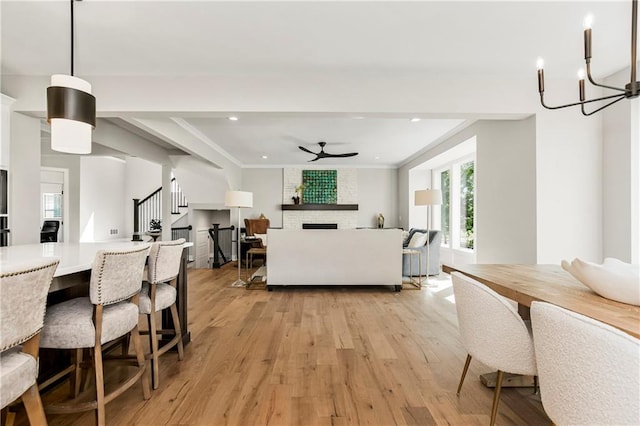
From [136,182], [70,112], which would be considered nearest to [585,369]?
[70,112]

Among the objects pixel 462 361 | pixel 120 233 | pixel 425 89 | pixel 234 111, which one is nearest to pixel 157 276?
pixel 234 111

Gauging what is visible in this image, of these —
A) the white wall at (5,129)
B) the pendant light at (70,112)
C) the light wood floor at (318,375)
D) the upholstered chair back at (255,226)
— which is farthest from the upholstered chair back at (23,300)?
the upholstered chair back at (255,226)

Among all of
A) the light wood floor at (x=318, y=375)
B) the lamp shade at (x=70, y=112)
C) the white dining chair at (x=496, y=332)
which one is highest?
the lamp shade at (x=70, y=112)

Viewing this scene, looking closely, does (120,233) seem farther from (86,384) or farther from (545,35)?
(545,35)

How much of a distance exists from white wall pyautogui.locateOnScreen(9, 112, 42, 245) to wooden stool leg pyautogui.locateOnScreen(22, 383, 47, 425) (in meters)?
2.66

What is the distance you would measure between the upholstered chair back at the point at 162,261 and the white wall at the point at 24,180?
2153 mm

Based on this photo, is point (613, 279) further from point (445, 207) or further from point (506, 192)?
point (445, 207)

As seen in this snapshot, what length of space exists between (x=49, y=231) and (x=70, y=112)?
696 cm

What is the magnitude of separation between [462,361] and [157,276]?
7.65ft

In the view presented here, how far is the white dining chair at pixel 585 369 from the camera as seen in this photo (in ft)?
2.55

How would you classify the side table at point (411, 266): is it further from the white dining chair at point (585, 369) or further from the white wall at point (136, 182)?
the white wall at point (136, 182)

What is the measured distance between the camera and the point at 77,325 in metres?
1.47

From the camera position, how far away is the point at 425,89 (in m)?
3.00

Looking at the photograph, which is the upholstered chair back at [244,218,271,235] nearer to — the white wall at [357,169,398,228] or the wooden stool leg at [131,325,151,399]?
the white wall at [357,169,398,228]
